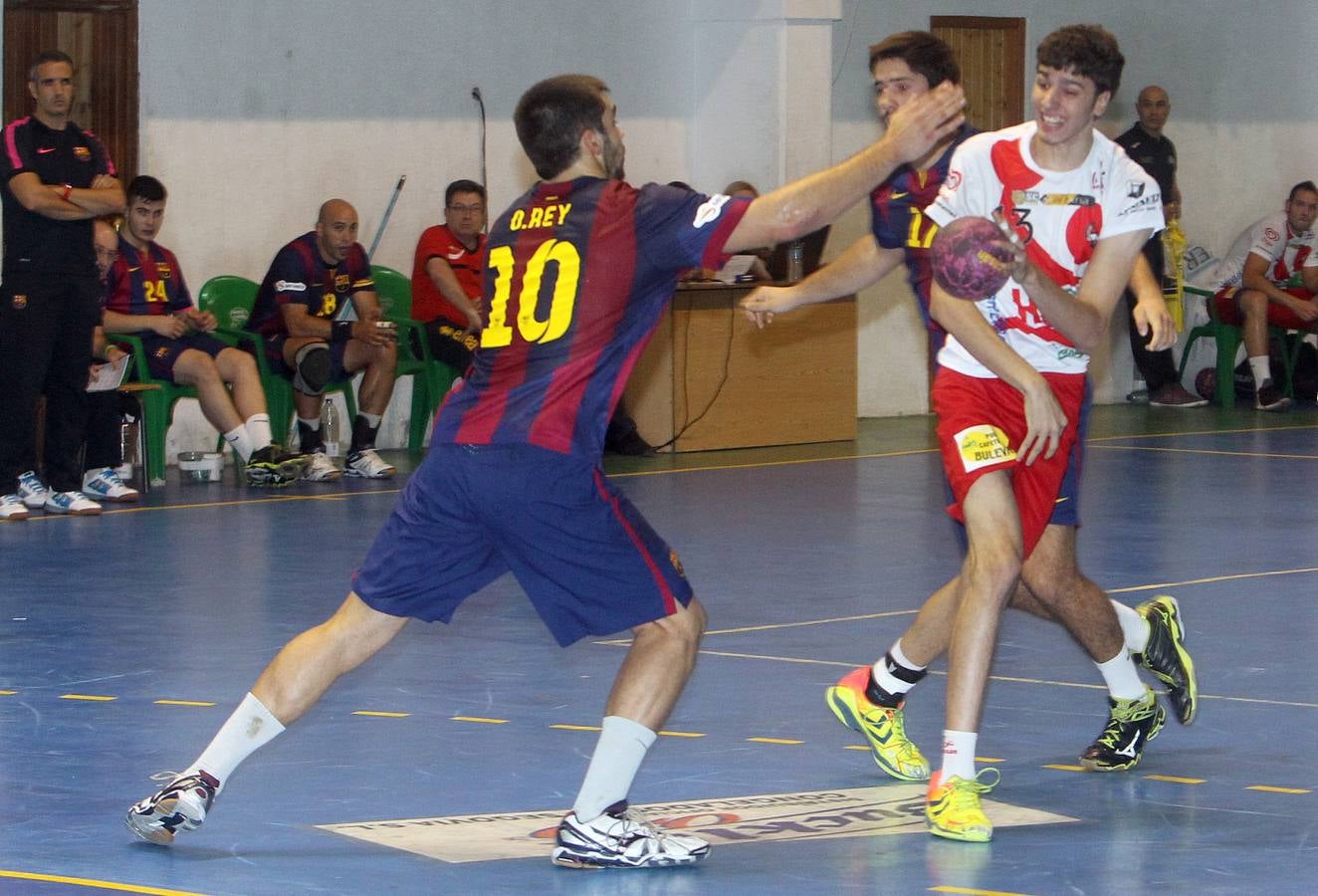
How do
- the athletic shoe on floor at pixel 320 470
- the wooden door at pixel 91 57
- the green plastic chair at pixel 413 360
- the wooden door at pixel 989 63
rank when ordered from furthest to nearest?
the wooden door at pixel 989 63 → the green plastic chair at pixel 413 360 → the wooden door at pixel 91 57 → the athletic shoe on floor at pixel 320 470

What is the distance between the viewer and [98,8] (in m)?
13.2

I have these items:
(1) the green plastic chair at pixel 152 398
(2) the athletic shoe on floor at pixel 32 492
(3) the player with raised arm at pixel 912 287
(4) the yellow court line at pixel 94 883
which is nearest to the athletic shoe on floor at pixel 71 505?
(2) the athletic shoe on floor at pixel 32 492

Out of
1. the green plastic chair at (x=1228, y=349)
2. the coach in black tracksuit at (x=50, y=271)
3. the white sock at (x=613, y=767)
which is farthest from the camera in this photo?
the green plastic chair at (x=1228, y=349)

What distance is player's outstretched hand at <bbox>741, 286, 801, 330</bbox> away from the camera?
5.55 m

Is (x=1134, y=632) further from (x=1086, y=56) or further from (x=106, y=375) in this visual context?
(x=106, y=375)

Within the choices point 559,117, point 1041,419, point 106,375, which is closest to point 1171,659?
point 1041,419

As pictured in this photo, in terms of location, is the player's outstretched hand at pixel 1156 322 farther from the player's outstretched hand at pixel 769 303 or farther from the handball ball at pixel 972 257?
the player's outstretched hand at pixel 769 303

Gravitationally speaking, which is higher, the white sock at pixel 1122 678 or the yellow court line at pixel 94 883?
the white sock at pixel 1122 678

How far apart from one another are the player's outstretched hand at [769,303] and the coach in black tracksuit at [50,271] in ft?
18.7

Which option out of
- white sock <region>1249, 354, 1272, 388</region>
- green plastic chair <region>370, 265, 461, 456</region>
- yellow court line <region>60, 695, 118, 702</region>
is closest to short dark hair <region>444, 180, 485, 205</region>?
green plastic chair <region>370, 265, 461, 456</region>

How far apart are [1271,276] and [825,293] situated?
41.7ft

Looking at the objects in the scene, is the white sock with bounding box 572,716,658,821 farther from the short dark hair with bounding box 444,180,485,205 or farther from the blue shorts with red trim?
the short dark hair with bounding box 444,180,485,205

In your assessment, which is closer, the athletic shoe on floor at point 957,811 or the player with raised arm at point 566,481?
the player with raised arm at point 566,481

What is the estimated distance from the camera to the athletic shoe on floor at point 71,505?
1095cm
